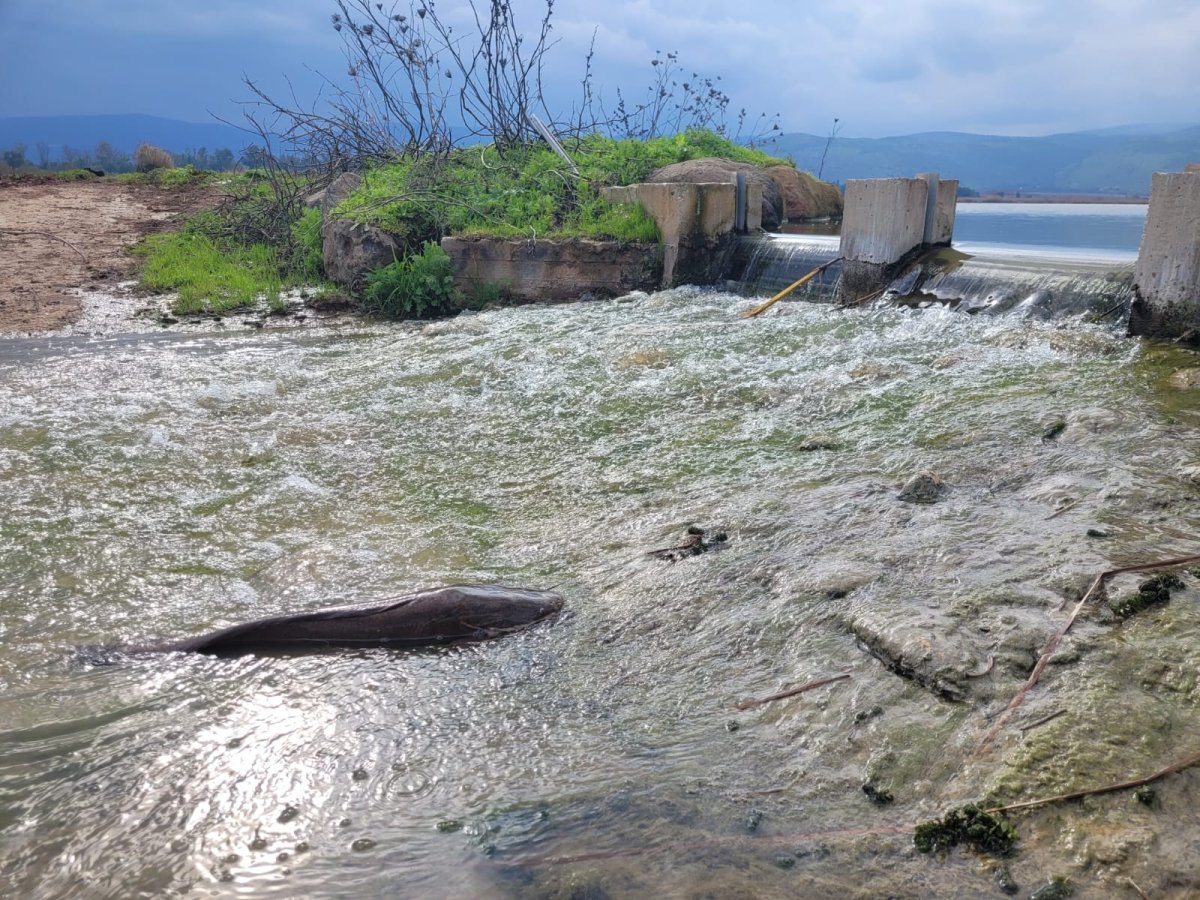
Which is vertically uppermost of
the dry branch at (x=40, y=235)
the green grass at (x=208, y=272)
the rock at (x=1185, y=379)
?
the dry branch at (x=40, y=235)

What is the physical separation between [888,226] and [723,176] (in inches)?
169

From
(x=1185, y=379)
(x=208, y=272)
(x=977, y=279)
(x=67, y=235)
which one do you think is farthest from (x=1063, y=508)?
(x=67, y=235)

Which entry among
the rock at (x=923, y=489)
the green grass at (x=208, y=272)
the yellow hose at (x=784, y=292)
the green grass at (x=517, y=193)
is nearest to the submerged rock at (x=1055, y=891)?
the rock at (x=923, y=489)

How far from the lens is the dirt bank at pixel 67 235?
422 inches

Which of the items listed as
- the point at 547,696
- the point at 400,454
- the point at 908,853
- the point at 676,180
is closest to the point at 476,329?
the point at 400,454

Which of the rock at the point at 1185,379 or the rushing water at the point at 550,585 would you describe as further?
the rock at the point at 1185,379

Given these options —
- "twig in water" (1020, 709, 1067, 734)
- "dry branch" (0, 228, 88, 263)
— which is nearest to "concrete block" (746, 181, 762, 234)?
"twig in water" (1020, 709, 1067, 734)

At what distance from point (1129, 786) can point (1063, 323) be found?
571cm

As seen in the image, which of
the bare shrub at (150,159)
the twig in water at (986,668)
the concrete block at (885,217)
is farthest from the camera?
the bare shrub at (150,159)

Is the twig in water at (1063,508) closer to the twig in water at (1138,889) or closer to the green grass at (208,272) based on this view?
the twig in water at (1138,889)

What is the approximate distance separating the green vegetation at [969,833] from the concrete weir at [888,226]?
731 cm

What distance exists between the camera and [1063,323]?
23.0ft

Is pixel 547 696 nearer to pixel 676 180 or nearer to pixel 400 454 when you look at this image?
pixel 400 454

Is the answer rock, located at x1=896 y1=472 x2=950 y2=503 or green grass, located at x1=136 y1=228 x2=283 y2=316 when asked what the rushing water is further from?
green grass, located at x1=136 y1=228 x2=283 y2=316
